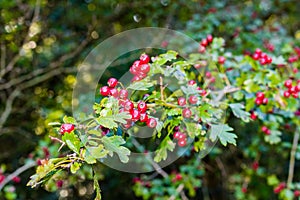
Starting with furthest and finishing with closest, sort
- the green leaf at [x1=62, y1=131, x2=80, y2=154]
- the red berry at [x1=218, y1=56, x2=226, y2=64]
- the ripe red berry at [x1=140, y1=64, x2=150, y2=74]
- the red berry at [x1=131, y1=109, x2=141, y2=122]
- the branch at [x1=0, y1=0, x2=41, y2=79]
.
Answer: the branch at [x1=0, y1=0, x2=41, y2=79], the red berry at [x1=218, y1=56, x2=226, y2=64], the ripe red berry at [x1=140, y1=64, x2=150, y2=74], the red berry at [x1=131, y1=109, x2=141, y2=122], the green leaf at [x1=62, y1=131, x2=80, y2=154]

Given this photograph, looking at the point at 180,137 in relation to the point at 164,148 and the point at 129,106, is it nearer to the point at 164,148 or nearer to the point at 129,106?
the point at 164,148

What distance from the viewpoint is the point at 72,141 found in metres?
0.82

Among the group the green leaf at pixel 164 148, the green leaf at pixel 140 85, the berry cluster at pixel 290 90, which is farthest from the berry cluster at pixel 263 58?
the green leaf at pixel 140 85

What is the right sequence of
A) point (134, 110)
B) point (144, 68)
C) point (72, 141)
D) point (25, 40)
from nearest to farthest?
point (72, 141)
point (134, 110)
point (144, 68)
point (25, 40)

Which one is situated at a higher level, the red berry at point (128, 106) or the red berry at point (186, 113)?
the red berry at point (128, 106)

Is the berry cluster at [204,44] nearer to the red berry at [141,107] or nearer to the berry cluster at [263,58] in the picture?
the berry cluster at [263,58]

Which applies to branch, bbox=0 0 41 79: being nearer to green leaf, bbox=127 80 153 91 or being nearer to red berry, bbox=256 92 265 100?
red berry, bbox=256 92 265 100

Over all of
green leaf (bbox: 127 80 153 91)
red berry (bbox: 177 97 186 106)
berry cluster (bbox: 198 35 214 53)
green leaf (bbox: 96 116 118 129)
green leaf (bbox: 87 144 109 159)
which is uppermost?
berry cluster (bbox: 198 35 214 53)

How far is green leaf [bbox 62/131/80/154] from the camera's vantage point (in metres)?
0.81

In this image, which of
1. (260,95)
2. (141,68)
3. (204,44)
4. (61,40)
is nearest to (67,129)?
(141,68)

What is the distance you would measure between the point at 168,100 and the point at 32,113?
2176 mm

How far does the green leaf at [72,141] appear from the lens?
813mm

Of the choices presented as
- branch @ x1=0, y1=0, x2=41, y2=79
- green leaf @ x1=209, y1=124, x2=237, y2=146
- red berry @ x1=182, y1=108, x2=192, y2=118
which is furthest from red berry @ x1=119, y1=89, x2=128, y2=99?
branch @ x1=0, y1=0, x2=41, y2=79

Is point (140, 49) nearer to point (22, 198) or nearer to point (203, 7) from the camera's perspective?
point (203, 7)
